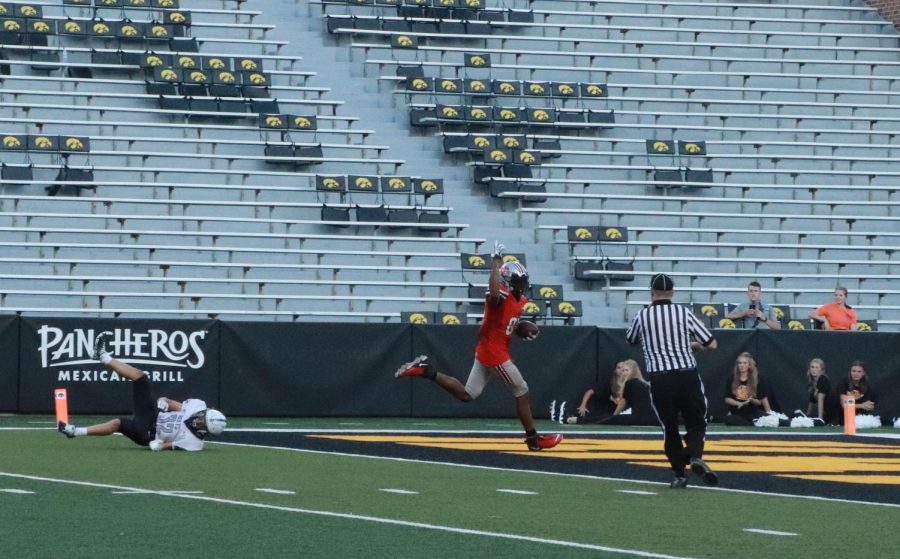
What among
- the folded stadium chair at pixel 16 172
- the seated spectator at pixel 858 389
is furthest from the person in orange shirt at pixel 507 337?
the folded stadium chair at pixel 16 172

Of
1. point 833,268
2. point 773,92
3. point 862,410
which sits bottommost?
point 862,410

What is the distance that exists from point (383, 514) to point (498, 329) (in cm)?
541

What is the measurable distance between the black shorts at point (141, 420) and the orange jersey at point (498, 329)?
2.89 meters

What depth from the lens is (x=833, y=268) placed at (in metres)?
27.7

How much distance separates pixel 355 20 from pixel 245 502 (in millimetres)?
20401

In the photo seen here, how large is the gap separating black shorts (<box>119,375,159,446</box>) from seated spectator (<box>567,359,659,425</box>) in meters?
7.62

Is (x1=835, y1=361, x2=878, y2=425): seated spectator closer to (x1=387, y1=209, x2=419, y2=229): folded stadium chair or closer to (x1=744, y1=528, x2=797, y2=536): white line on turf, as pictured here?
(x1=387, y1=209, x2=419, y2=229): folded stadium chair

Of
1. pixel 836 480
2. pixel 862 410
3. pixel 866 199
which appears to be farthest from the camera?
pixel 866 199

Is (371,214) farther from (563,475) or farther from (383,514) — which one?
(383,514)

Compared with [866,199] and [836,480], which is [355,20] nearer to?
[866,199]

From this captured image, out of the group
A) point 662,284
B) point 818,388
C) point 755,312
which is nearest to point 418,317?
point 755,312

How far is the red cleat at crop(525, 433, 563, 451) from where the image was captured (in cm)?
1495

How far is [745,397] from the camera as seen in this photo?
21344 millimetres

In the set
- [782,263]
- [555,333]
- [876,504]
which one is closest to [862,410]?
[555,333]
